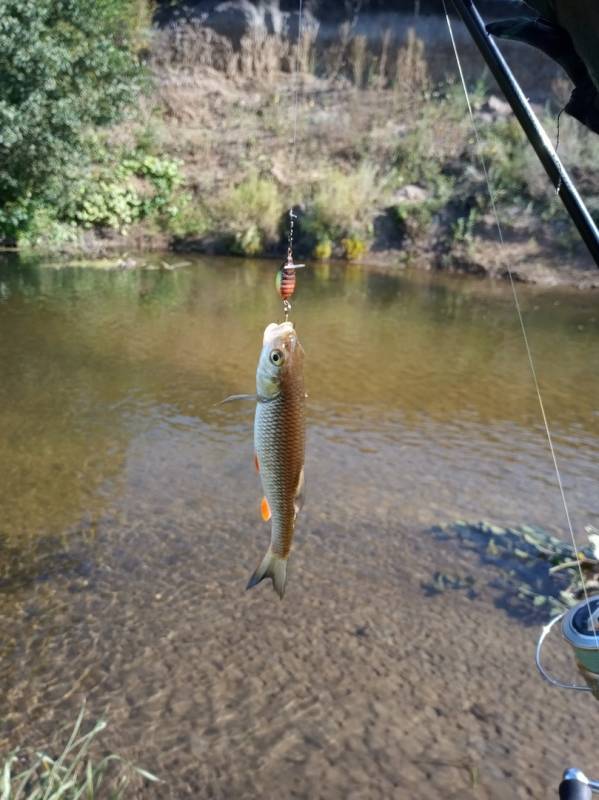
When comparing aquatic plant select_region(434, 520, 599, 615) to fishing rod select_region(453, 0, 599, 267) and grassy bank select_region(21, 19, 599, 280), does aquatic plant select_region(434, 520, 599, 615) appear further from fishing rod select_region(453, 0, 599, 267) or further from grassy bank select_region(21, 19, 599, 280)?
grassy bank select_region(21, 19, 599, 280)

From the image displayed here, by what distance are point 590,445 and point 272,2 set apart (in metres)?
22.3

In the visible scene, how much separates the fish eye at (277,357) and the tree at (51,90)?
39.2 feet

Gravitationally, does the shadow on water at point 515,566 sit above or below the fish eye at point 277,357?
below

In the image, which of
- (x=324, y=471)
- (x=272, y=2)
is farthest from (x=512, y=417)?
(x=272, y=2)

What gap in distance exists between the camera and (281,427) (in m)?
2.07

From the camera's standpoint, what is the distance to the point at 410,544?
16.9ft

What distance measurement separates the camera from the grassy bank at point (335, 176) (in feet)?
57.3

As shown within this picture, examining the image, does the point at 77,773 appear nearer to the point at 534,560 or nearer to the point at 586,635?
the point at 586,635

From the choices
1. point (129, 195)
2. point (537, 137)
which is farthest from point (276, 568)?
point (129, 195)

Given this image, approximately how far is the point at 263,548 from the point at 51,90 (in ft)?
36.5

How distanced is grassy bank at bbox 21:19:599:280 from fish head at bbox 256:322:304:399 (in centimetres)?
1532

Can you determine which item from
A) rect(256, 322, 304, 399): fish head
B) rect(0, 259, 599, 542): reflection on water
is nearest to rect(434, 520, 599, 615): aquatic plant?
rect(0, 259, 599, 542): reflection on water

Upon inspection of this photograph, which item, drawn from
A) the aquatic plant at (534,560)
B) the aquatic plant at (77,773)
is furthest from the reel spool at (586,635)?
the aquatic plant at (534,560)

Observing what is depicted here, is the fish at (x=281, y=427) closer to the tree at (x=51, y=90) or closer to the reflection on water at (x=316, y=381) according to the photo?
the reflection on water at (x=316, y=381)
